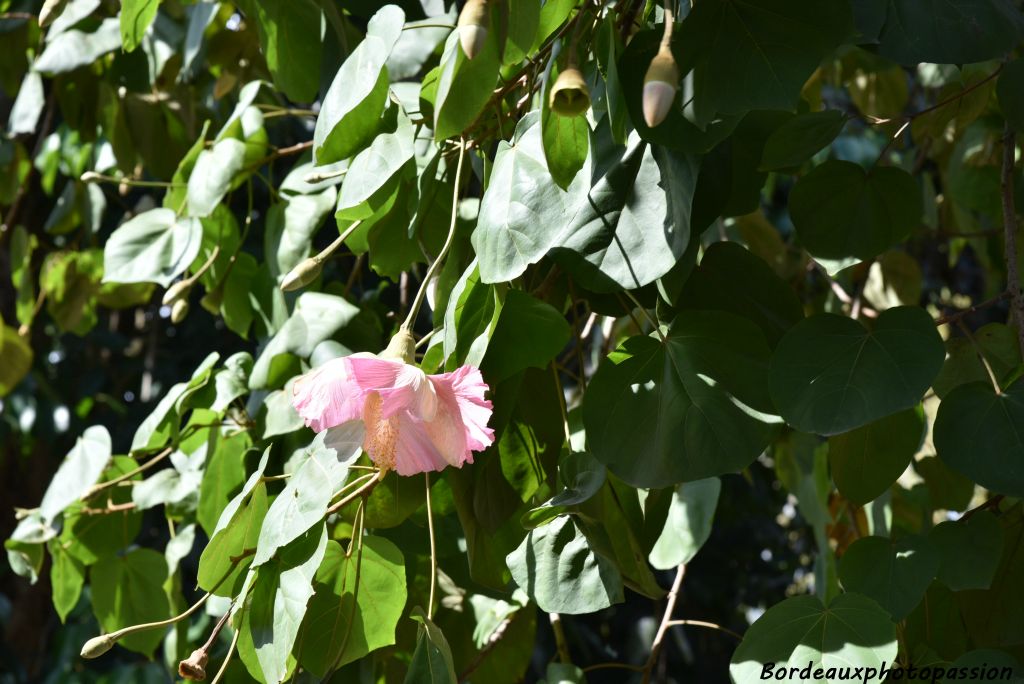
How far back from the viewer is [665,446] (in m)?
0.70

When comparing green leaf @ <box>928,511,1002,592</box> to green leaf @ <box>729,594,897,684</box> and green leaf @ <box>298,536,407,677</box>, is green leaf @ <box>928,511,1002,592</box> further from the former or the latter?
green leaf @ <box>298,536,407,677</box>

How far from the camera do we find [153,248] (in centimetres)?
110

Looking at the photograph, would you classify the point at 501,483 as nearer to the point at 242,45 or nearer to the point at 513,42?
the point at 513,42

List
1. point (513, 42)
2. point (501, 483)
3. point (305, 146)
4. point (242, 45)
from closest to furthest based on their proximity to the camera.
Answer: point (513, 42)
point (501, 483)
point (305, 146)
point (242, 45)

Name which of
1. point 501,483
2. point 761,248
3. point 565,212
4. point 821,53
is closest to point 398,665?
point 501,483

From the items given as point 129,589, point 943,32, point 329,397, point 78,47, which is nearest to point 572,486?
point 329,397

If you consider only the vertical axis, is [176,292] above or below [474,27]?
below

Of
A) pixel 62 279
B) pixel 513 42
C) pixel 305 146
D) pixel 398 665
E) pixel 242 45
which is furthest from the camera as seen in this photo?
pixel 62 279

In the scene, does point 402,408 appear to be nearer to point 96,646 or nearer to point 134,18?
point 96,646

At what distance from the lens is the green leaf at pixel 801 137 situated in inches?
32.3

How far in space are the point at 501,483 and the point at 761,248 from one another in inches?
36.7

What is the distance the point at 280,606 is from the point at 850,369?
427 mm

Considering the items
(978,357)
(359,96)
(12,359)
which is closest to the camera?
(359,96)

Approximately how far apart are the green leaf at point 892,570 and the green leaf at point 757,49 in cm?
39
